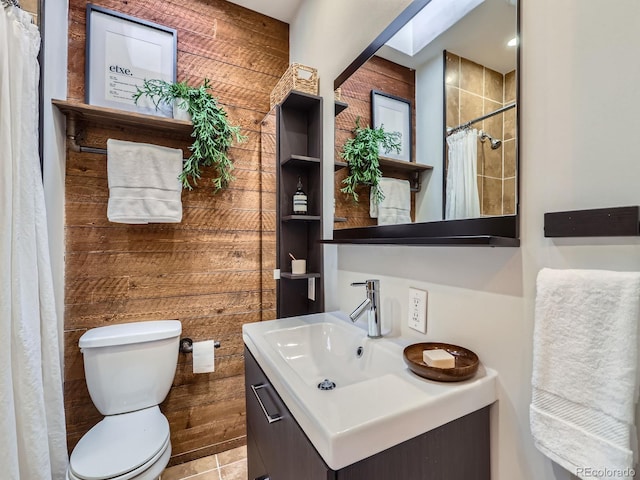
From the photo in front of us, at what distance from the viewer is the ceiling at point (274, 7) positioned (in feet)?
6.02

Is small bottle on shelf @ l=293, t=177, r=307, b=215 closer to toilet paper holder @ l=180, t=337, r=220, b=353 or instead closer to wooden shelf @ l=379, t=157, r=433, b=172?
wooden shelf @ l=379, t=157, r=433, b=172

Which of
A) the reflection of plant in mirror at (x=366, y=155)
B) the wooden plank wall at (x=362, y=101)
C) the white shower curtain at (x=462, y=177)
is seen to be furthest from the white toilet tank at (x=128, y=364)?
the white shower curtain at (x=462, y=177)

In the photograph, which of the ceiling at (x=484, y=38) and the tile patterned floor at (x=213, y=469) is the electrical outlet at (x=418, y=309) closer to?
the ceiling at (x=484, y=38)

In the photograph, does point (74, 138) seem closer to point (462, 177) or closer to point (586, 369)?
point (462, 177)

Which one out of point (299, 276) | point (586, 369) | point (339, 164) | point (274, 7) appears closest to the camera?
point (586, 369)

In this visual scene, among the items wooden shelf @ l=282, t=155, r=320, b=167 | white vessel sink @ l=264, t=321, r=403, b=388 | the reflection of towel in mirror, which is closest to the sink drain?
white vessel sink @ l=264, t=321, r=403, b=388

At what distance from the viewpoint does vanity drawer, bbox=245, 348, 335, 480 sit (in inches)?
25.7

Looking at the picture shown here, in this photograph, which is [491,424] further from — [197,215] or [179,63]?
[179,63]

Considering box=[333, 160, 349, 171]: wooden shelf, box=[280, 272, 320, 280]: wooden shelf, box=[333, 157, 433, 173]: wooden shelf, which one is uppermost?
box=[333, 160, 349, 171]: wooden shelf

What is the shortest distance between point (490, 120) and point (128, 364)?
1.80 metres

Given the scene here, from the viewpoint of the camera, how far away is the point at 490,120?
77 centimetres

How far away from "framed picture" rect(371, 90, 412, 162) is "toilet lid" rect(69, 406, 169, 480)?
1537 mm

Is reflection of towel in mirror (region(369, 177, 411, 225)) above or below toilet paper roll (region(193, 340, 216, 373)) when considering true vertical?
above

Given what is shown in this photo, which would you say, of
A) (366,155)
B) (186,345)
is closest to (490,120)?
(366,155)
